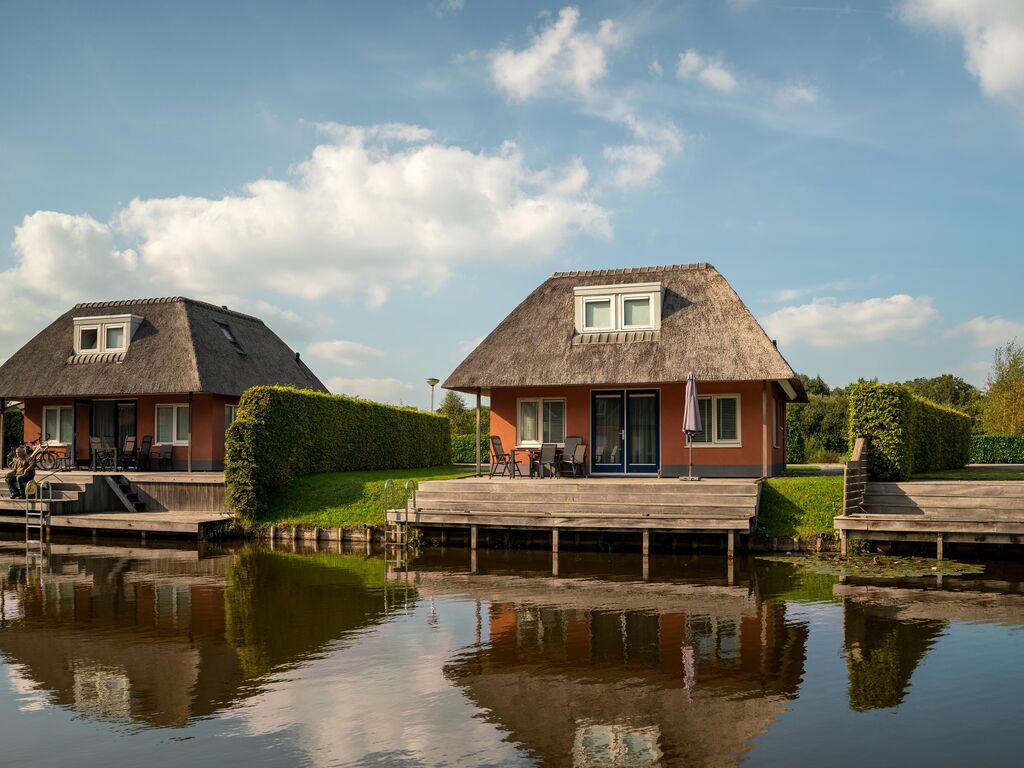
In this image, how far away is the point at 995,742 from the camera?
6.31m

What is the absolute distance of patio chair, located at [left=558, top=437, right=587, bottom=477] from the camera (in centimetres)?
2147

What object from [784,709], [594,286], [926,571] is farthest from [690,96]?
[784,709]

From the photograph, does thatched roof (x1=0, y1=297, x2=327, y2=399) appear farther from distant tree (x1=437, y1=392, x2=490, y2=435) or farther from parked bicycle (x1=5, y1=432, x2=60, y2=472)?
distant tree (x1=437, y1=392, x2=490, y2=435)

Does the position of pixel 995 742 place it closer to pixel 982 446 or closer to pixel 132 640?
pixel 132 640

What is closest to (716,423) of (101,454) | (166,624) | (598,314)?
(598,314)

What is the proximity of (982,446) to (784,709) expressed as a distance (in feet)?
115

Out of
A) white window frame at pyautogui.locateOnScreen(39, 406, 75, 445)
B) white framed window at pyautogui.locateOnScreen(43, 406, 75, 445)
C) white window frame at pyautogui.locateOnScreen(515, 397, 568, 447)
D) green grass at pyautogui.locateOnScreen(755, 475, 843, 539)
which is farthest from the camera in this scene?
white framed window at pyautogui.locateOnScreen(43, 406, 75, 445)

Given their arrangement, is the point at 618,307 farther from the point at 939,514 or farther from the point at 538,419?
the point at 939,514

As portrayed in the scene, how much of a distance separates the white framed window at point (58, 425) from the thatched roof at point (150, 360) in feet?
4.41

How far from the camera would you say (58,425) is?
28.8 meters

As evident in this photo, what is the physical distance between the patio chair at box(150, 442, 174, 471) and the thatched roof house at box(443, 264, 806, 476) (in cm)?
1063

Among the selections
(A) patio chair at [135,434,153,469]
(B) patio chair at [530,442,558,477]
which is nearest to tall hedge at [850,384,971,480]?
(B) patio chair at [530,442,558,477]

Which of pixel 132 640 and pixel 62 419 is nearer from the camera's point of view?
pixel 132 640

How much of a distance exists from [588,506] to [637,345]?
5.78m
